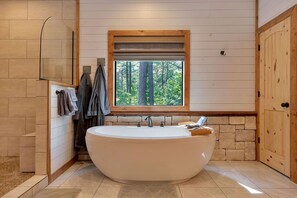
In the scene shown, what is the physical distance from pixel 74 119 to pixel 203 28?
2.52 meters

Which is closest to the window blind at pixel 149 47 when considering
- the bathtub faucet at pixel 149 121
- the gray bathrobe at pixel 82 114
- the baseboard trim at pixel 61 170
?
the gray bathrobe at pixel 82 114

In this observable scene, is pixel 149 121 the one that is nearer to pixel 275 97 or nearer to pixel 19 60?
pixel 275 97

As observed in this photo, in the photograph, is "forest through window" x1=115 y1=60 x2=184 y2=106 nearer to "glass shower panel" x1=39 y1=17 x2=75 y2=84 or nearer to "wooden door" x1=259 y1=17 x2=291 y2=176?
"glass shower panel" x1=39 y1=17 x2=75 y2=84

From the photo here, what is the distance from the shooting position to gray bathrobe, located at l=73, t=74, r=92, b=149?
349 centimetres

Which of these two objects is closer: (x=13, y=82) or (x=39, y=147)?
(x=39, y=147)

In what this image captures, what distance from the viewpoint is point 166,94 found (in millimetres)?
3832

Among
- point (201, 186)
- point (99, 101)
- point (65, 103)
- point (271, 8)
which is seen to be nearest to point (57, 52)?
point (65, 103)

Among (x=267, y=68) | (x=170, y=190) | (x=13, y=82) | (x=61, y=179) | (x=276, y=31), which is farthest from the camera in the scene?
(x=13, y=82)

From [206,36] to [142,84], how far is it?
1.31 m

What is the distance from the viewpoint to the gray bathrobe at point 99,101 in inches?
137

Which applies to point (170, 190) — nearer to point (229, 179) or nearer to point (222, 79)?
point (229, 179)

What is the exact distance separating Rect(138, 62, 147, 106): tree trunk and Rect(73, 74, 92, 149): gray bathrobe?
811 mm

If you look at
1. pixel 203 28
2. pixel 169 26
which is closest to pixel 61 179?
pixel 169 26

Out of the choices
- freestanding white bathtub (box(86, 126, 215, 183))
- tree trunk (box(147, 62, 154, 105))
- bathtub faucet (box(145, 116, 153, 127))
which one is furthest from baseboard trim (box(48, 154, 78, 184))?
tree trunk (box(147, 62, 154, 105))
